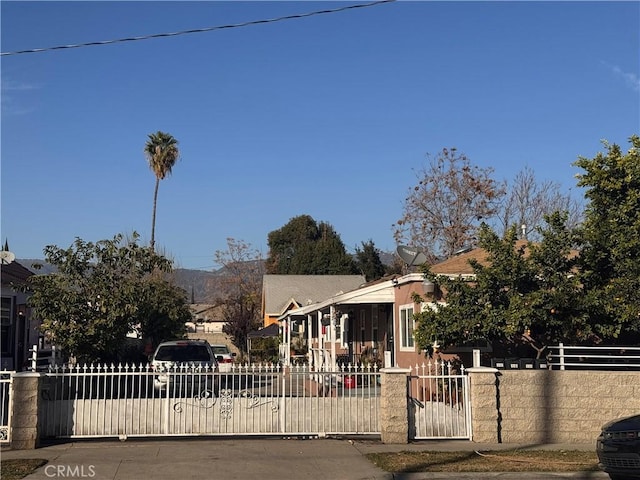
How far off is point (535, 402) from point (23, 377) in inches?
340

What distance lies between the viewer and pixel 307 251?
235 ft

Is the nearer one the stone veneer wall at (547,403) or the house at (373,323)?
the stone veneer wall at (547,403)

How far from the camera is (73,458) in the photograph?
34.3 feet

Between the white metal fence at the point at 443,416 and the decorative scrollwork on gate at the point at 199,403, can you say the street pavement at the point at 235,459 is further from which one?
the decorative scrollwork on gate at the point at 199,403

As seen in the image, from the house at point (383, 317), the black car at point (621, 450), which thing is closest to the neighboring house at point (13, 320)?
the house at point (383, 317)

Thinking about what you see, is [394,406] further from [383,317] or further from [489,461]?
[383,317]

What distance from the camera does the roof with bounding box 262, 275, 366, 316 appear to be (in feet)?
166

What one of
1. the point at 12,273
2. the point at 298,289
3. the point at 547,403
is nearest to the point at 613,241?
the point at 547,403

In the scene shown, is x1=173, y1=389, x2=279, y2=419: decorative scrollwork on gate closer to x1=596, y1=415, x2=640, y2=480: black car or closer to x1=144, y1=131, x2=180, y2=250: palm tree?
x1=596, y1=415, x2=640, y2=480: black car

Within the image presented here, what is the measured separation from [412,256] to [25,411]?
10.9 metres

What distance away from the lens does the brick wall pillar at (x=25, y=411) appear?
1126cm

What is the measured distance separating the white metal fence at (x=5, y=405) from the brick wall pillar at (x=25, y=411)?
0.09m

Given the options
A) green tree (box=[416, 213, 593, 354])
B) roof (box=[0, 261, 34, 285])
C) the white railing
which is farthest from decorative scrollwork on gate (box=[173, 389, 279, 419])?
roof (box=[0, 261, 34, 285])

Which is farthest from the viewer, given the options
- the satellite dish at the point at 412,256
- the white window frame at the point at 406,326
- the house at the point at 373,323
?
the satellite dish at the point at 412,256
